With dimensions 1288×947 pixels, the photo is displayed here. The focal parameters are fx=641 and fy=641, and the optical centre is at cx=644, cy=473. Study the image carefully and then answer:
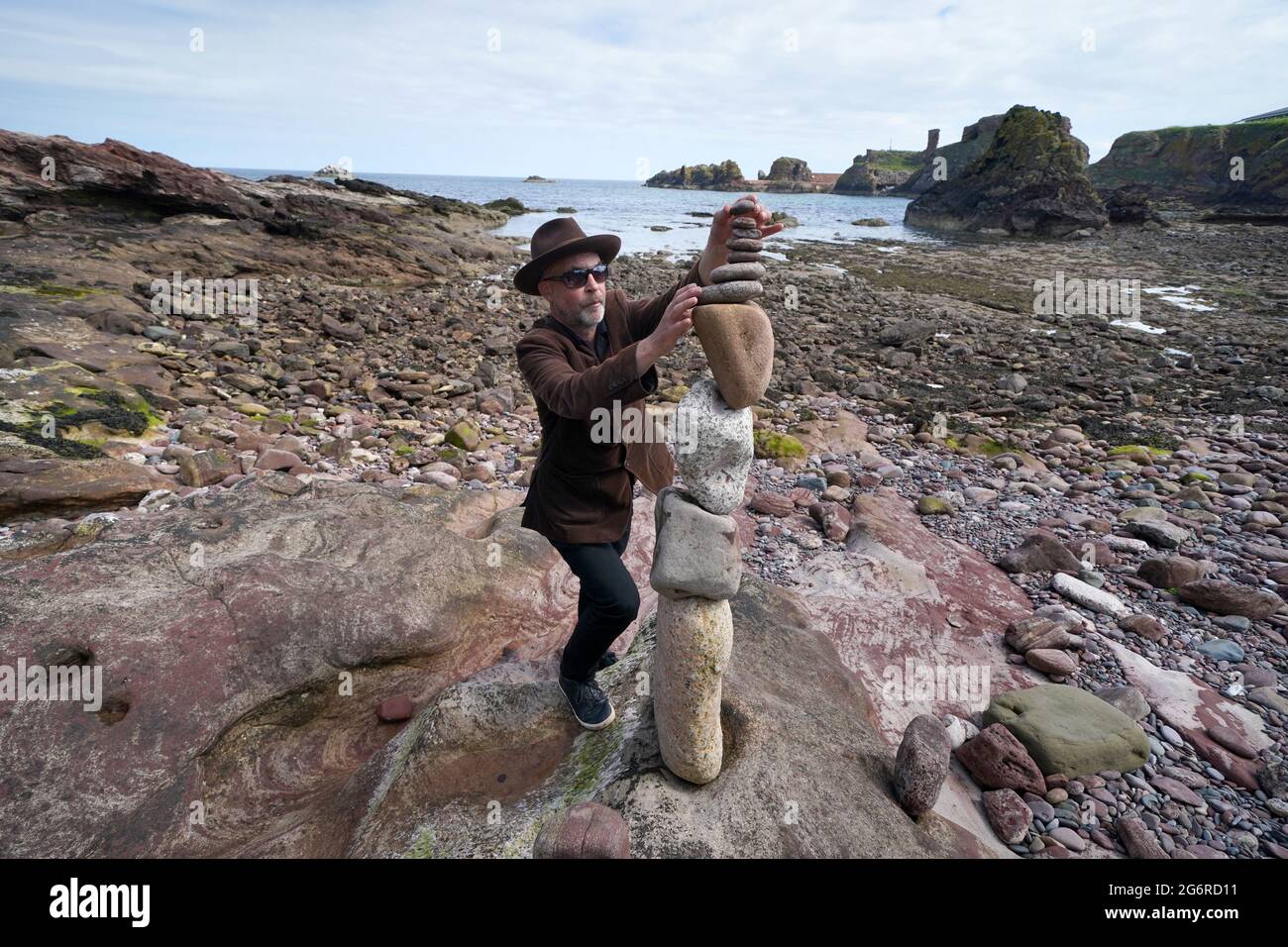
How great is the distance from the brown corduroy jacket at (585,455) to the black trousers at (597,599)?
0.28 ft

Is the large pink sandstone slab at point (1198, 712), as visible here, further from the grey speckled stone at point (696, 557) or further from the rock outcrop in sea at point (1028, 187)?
the rock outcrop in sea at point (1028, 187)

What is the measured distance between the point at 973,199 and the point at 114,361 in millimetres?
61636

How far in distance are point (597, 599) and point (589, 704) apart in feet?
2.28

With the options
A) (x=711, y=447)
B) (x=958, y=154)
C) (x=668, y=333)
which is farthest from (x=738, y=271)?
(x=958, y=154)

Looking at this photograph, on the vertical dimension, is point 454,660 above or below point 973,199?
below

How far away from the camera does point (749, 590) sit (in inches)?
206

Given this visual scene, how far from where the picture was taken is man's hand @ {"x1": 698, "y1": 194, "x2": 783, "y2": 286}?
294 cm

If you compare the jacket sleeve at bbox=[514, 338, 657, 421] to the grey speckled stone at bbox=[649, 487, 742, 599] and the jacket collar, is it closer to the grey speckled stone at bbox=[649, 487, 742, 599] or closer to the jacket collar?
the jacket collar

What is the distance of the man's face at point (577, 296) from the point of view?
319cm

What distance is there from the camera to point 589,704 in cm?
360

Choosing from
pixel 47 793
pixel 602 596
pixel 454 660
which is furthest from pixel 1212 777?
pixel 47 793

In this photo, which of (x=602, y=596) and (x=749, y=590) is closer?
(x=602, y=596)

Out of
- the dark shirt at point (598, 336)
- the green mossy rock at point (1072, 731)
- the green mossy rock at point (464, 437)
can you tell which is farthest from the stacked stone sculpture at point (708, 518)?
the green mossy rock at point (464, 437)

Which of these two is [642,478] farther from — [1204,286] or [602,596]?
[1204,286]
